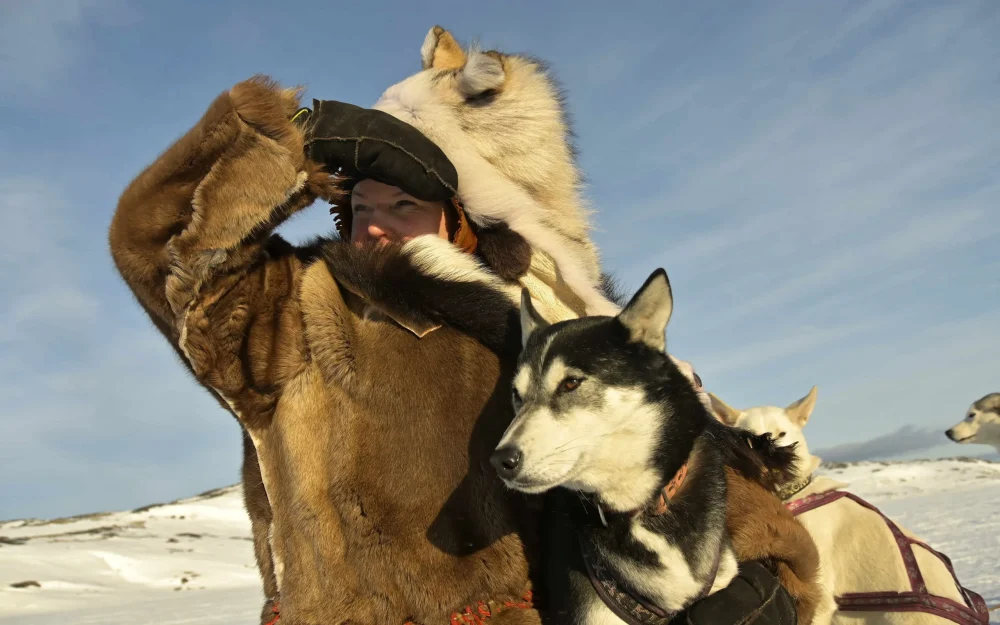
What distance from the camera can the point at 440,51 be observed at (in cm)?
268

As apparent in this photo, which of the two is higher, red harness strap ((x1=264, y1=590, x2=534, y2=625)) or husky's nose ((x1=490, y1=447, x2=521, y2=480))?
husky's nose ((x1=490, y1=447, x2=521, y2=480))

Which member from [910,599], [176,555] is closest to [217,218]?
[910,599]

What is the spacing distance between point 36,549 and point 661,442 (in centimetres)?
1763

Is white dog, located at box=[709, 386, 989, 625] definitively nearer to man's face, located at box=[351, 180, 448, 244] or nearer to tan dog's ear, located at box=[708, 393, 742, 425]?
tan dog's ear, located at box=[708, 393, 742, 425]

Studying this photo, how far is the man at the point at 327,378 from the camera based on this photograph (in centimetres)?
192

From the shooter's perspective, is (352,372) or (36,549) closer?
(352,372)

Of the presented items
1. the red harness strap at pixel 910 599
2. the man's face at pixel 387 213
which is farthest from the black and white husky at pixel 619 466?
the red harness strap at pixel 910 599

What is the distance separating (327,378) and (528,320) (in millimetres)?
627

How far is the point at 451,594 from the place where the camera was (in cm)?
204

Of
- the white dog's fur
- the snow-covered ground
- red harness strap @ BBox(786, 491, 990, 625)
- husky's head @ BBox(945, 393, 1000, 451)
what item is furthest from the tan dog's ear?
husky's head @ BBox(945, 393, 1000, 451)

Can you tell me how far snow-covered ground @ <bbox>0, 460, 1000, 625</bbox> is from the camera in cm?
1020

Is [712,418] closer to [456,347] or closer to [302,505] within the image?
[456,347]

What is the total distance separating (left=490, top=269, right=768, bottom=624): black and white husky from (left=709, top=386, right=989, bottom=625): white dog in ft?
5.39

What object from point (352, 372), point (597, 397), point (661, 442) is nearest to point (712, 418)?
point (661, 442)
